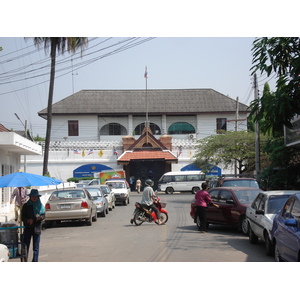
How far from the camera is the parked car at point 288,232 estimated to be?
28.5 feet

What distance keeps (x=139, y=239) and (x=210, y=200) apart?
314 cm

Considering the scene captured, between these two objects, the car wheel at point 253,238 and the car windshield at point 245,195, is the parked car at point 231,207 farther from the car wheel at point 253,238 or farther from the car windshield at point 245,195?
the car wheel at point 253,238

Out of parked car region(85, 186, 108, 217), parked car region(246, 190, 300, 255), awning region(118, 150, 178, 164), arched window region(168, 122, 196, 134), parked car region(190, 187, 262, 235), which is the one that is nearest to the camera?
parked car region(246, 190, 300, 255)

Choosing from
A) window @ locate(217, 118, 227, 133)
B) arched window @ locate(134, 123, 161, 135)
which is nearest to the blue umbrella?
arched window @ locate(134, 123, 161, 135)

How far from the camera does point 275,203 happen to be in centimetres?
1307

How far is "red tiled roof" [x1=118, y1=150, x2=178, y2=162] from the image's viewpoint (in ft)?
168

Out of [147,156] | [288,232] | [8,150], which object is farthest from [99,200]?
[147,156]

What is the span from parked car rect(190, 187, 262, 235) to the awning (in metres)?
33.4

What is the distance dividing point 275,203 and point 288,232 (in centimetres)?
387

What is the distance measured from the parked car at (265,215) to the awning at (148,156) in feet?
122

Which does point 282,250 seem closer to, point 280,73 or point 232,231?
point 280,73

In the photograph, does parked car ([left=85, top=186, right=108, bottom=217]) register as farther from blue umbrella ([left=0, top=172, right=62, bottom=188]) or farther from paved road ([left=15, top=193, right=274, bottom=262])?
blue umbrella ([left=0, top=172, right=62, bottom=188])

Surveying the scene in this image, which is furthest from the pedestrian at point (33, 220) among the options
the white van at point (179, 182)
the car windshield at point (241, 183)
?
the white van at point (179, 182)

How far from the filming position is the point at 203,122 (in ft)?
193
